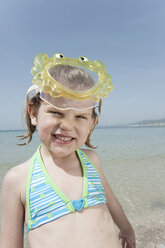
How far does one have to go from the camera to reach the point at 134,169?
20.2 ft

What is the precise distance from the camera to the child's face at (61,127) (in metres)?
1.31

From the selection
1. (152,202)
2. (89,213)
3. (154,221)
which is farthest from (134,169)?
(89,213)

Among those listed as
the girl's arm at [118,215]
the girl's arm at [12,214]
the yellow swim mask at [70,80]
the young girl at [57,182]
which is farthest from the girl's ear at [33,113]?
the girl's arm at [118,215]

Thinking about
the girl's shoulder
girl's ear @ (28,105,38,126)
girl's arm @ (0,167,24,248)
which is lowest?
girl's arm @ (0,167,24,248)

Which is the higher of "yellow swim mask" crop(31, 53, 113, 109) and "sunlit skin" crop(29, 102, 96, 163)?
"yellow swim mask" crop(31, 53, 113, 109)

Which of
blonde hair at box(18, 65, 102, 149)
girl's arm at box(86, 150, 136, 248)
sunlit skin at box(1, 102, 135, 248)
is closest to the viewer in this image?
sunlit skin at box(1, 102, 135, 248)

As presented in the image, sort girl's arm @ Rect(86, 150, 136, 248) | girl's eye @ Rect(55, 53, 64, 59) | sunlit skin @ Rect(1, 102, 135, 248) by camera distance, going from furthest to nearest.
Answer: girl's arm @ Rect(86, 150, 136, 248) → girl's eye @ Rect(55, 53, 64, 59) → sunlit skin @ Rect(1, 102, 135, 248)

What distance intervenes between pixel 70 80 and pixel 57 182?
79 centimetres

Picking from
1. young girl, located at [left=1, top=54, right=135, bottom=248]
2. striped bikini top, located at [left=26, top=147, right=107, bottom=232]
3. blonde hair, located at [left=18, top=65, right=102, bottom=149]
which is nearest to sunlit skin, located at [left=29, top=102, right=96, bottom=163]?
young girl, located at [left=1, top=54, right=135, bottom=248]

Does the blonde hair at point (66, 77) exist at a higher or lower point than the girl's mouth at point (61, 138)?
higher

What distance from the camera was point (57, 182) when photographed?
1.45 metres

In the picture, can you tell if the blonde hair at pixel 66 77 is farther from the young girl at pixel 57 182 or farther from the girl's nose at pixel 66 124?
the girl's nose at pixel 66 124

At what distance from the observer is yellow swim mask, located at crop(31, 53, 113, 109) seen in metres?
1.33

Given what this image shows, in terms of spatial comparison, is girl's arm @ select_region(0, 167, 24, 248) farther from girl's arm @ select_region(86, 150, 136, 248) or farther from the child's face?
girl's arm @ select_region(86, 150, 136, 248)
